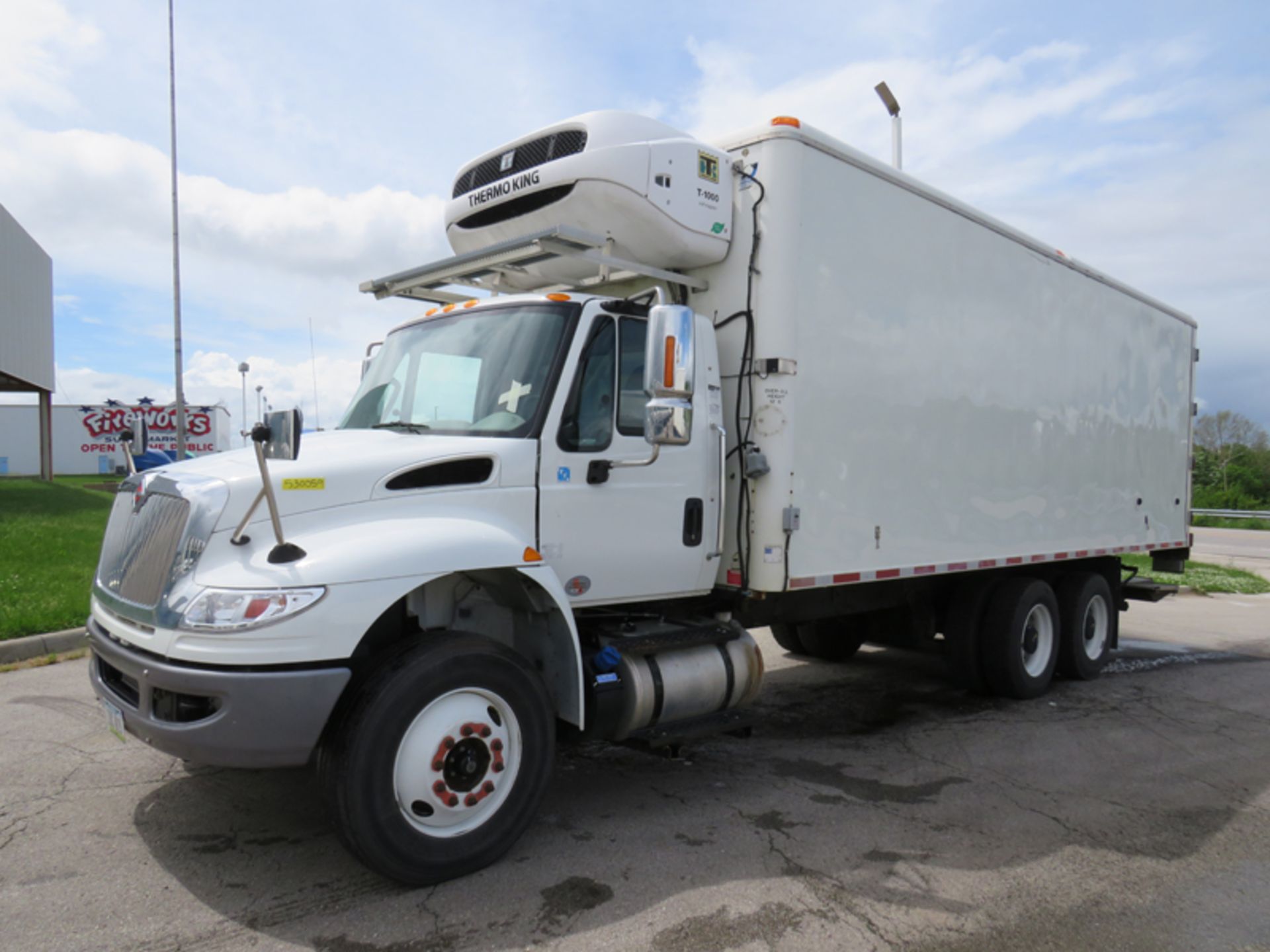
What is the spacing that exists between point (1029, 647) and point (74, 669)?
770 centimetres

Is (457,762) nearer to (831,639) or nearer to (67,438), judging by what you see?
(831,639)

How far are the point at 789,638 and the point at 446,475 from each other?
560 centimetres

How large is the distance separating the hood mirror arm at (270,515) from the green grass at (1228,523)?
38833 mm

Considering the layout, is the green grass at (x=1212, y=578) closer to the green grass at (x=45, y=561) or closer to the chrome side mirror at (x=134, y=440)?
the chrome side mirror at (x=134, y=440)

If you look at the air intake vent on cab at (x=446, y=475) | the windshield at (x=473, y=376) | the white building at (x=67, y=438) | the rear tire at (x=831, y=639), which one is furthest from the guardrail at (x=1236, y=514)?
the white building at (x=67, y=438)

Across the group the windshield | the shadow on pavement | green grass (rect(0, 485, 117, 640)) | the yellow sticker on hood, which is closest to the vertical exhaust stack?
the windshield

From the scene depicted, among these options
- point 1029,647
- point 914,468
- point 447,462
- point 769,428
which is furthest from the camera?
point 1029,647

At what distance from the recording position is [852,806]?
4.88 metres

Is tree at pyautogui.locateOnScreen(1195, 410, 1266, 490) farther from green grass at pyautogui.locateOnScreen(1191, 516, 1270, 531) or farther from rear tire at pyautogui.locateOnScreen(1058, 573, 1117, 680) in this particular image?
rear tire at pyautogui.locateOnScreen(1058, 573, 1117, 680)

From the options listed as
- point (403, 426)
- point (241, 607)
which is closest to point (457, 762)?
point (241, 607)

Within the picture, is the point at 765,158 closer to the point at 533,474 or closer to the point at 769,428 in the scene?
the point at 769,428

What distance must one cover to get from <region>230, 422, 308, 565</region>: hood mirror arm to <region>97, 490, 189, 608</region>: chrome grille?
0.96 ft

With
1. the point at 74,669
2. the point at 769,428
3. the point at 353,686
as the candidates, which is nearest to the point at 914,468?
the point at 769,428

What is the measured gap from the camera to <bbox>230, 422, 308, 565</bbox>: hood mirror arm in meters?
3.44
